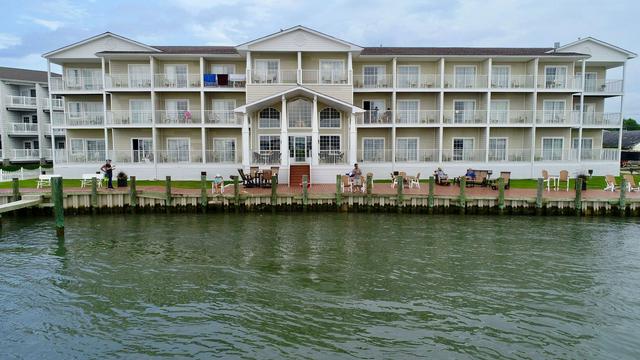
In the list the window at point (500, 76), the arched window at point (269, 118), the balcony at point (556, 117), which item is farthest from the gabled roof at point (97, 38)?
the balcony at point (556, 117)

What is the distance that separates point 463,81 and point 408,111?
16.1ft

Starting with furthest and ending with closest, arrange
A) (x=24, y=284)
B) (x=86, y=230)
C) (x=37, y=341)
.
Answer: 1. (x=86, y=230)
2. (x=24, y=284)
3. (x=37, y=341)

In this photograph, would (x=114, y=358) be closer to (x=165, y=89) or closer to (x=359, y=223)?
(x=359, y=223)

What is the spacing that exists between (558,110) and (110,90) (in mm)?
33592

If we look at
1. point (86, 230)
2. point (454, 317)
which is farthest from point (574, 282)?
point (86, 230)

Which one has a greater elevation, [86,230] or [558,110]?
[558,110]

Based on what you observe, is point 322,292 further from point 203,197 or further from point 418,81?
point 418,81

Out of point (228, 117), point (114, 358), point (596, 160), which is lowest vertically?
point (114, 358)

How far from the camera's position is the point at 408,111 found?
3306 cm

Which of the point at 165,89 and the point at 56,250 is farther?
the point at 165,89

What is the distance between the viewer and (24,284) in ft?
41.2

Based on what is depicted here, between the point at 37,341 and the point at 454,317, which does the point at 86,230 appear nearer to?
the point at 37,341

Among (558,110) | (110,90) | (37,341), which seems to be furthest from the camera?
(558,110)

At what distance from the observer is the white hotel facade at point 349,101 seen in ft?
104
